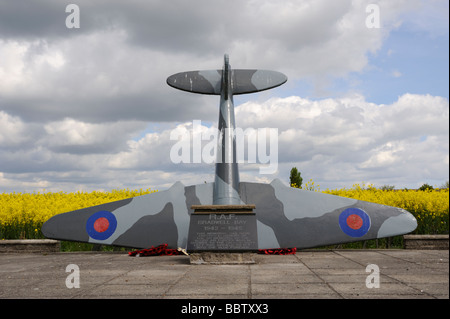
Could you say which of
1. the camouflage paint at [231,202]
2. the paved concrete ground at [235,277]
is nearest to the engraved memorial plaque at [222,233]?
the paved concrete ground at [235,277]

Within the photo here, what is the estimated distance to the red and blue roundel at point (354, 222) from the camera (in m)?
10.3

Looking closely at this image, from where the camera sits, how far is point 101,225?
34.2 feet

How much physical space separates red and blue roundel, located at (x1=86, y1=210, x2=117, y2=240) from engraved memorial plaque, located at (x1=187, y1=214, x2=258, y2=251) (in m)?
2.96

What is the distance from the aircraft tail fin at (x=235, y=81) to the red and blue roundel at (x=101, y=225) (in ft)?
12.6

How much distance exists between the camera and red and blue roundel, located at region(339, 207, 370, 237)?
10333 mm

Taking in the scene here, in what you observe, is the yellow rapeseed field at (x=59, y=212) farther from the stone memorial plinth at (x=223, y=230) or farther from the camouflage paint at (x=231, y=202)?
the stone memorial plinth at (x=223, y=230)

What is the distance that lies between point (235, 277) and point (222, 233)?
1747 millimetres
